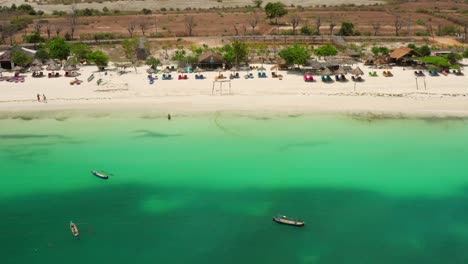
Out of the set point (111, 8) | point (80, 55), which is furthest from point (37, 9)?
point (80, 55)

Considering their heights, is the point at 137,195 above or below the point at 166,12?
below

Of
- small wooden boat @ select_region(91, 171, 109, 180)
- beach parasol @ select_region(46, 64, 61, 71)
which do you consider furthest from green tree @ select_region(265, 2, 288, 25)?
small wooden boat @ select_region(91, 171, 109, 180)

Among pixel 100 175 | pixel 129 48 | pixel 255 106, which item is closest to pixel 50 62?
pixel 129 48

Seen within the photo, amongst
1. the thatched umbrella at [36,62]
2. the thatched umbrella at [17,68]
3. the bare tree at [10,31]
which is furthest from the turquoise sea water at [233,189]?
the bare tree at [10,31]

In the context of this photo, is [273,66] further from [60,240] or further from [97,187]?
[60,240]

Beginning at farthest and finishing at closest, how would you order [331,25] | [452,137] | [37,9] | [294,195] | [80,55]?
[37,9], [331,25], [80,55], [452,137], [294,195]
